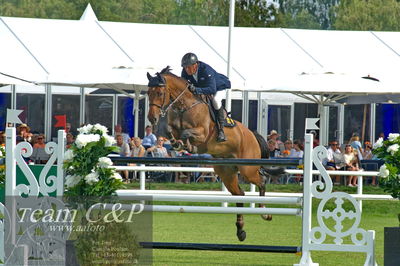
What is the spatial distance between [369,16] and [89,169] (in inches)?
1370

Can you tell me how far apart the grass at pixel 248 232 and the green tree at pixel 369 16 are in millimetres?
24115

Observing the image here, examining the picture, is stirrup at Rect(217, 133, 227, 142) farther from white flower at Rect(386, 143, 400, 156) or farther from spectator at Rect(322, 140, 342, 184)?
spectator at Rect(322, 140, 342, 184)

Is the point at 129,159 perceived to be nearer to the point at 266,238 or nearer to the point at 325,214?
the point at 325,214

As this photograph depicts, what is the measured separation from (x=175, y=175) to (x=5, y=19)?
8.12 meters

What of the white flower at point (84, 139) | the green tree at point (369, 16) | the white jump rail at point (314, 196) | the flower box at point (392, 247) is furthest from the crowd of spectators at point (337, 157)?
the green tree at point (369, 16)

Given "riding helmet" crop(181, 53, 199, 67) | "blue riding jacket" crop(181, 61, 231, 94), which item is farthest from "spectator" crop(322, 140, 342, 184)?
"riding helmet" crop(181, 53, 199, 67)

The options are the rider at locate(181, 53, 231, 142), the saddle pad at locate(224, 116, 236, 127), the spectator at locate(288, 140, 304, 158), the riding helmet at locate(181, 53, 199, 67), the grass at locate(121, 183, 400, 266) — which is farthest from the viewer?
the spectator at locate(288, 140, 304, 158)

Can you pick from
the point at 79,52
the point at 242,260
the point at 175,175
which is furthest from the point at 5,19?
the point at 242,260

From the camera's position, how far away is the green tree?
1567 inches

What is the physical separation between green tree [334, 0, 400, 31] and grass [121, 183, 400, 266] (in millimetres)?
Result: 24115

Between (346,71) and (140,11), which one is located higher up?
(140,11)

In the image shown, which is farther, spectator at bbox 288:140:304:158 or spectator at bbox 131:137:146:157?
spectator at bbox 288:140:304:158

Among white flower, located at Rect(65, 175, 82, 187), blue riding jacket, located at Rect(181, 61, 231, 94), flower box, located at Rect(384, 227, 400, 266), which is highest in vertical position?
blue riding jacket, located at Rect(181, 61, 231, 94)

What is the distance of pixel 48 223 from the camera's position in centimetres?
670
